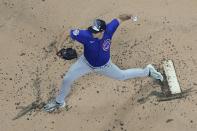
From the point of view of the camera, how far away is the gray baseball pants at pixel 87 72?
7719mm

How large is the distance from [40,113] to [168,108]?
6.88ft

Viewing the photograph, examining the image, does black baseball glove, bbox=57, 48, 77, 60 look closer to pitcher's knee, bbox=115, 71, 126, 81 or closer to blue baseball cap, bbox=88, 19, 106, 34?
pitcher's knee, bbox=115, 71, 126, 81

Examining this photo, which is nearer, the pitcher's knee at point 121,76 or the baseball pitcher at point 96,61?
the baseball pitcher at point 96,61

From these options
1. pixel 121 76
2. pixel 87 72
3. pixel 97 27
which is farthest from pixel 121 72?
pixel 97 27

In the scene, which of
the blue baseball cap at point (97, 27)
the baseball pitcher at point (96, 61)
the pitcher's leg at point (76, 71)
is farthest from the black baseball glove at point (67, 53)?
the blue baseball cap at point (97, 27)

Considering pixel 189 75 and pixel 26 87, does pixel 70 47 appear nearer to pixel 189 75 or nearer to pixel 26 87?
pixel 26 87

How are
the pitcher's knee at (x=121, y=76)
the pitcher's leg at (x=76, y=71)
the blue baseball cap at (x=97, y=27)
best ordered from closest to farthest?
the blue baseball cap at (x=97, y=27) < the pitcher's leg at (x=76, y=71) < the pitcher's knee at (x=121, y=76)

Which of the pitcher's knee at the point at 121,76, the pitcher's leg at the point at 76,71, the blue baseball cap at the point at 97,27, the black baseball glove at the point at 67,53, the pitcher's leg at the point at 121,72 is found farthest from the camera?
the black baseball glove at the point at 67,53

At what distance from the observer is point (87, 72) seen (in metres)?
7.84

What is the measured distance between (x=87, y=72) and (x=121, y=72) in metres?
0.55

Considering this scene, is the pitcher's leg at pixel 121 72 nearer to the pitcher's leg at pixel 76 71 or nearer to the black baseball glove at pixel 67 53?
the pitcher's leg at pixel 76 71

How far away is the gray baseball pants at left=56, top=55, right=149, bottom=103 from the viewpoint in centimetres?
772

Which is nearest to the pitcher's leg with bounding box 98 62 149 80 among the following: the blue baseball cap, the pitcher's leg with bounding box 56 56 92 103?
the pitcher's leg with bounding box 56 56 92 103

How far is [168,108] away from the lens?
8.16 meters
